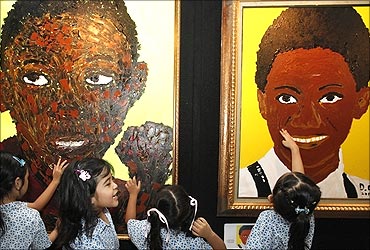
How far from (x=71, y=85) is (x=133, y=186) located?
627 millimetres

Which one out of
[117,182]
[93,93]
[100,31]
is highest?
[100,31]

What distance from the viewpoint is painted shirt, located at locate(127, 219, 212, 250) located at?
2453 mm

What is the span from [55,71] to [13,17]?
1.15 ft

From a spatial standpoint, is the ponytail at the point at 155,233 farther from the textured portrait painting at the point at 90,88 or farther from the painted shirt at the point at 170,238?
the textured portrait painting at the point at 90,88

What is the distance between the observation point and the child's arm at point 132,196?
284 cm

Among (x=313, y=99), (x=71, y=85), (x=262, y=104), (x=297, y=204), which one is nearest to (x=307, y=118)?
(x=313, y=99)

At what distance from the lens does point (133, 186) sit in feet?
9.43

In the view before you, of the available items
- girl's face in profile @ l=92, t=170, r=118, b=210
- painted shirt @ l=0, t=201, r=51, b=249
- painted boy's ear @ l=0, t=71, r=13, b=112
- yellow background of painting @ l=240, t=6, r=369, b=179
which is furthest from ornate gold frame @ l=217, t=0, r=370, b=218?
painted boy's ear @ l=0, t=71, r=13, b=112

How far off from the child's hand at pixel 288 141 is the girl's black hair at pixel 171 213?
709 millimetres

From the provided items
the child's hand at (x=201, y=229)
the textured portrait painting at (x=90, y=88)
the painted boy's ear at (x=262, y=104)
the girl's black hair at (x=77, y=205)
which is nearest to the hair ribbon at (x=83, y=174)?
the girl's black hair at (x=77, y=205)

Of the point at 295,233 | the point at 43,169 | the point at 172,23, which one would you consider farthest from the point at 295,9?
the point at 43,169

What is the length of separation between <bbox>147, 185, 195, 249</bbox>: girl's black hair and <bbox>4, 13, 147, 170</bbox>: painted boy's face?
0.60 meters

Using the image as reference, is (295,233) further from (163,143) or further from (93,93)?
(93,93)

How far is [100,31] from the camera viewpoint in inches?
112
